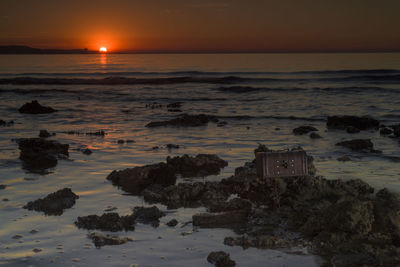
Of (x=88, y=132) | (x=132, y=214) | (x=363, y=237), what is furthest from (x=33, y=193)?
(x=88, y=132)

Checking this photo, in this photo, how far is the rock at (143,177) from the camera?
10125mm

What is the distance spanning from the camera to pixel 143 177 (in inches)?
402

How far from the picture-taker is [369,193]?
9.20 m

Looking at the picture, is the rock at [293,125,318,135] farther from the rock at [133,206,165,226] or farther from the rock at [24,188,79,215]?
the rock at [24,188,79,215]

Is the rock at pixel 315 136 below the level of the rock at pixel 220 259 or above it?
above

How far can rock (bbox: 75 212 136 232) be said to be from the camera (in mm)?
7682

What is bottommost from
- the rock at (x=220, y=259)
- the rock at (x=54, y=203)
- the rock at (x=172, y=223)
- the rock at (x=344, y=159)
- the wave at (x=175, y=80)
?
the rock at (x=220, y=259)

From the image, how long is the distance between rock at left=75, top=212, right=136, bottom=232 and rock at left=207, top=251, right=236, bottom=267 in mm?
1740

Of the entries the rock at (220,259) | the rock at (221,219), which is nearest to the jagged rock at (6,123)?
the rock at (221,219)

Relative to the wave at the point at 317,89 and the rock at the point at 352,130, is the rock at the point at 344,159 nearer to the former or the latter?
the rock at the point at 352,130

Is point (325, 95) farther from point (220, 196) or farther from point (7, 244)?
point (7, 244)

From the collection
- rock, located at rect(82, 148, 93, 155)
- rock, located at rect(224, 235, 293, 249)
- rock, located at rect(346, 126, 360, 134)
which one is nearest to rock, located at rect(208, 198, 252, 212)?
rock, located at rect(224, 235, 293, 249)

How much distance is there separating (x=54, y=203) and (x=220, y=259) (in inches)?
153

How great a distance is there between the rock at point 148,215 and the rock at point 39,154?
14.6ft
